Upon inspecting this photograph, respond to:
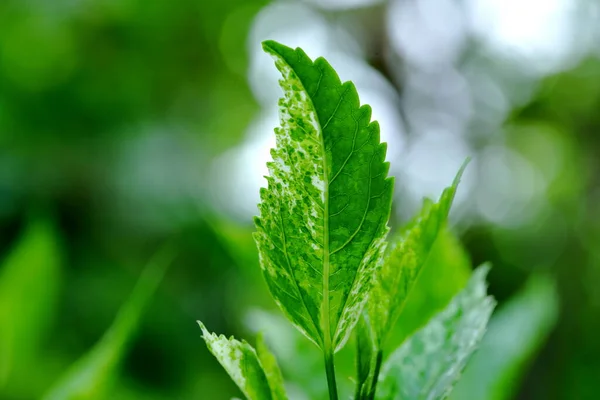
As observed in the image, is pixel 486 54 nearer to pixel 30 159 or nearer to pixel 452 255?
pixel 30 159

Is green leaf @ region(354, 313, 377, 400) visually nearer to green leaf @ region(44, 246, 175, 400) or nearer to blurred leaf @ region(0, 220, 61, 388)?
green leaf @ region(44, 246, 175, 400)

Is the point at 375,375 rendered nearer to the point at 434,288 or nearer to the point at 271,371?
the point at 271,371

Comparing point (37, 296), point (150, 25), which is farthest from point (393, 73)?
point (37, 296)

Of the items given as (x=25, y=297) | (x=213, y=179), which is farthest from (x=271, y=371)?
(x=213, y=179)

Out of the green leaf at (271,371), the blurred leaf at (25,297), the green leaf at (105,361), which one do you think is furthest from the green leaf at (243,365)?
the blurred leaf at (25,297)

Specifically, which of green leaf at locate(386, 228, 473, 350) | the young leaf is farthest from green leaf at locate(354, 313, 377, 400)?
green leaf at locate(386, 228, 473, 350)
